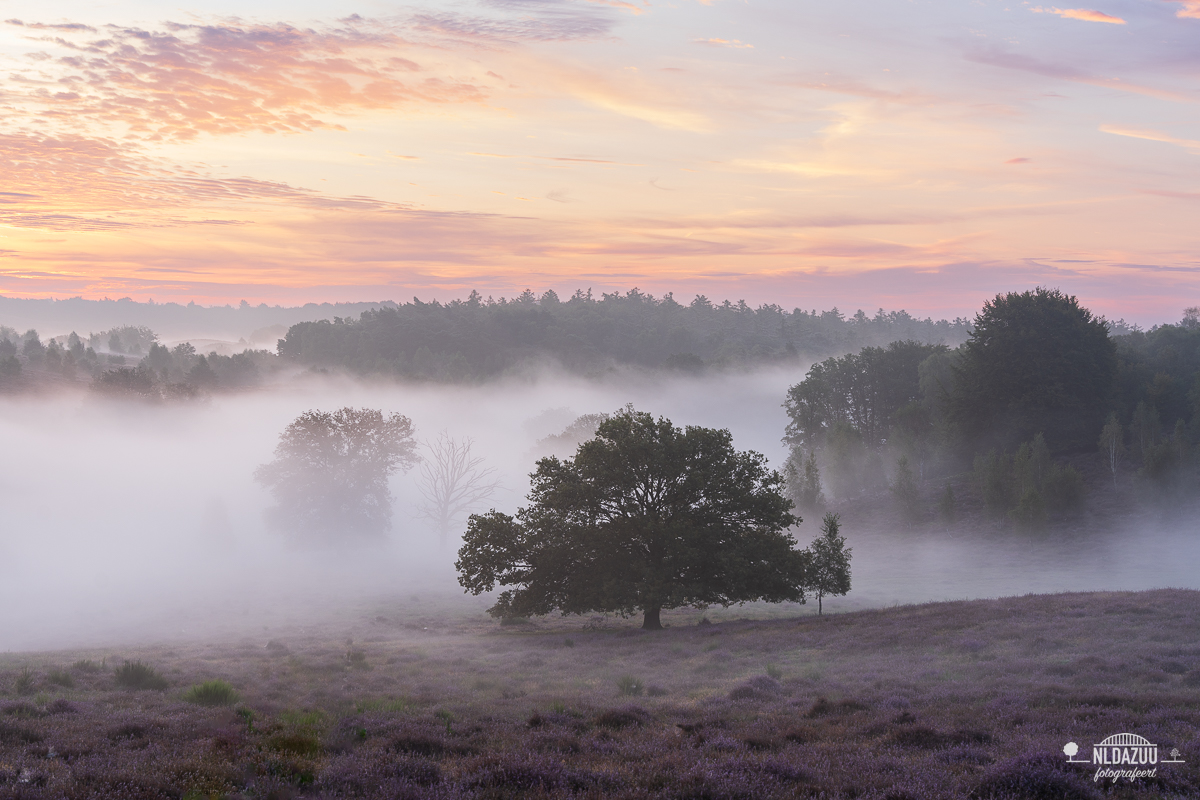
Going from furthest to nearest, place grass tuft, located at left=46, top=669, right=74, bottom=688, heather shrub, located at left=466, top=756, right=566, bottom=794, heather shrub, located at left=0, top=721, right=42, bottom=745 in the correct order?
grass tuft, located at left=46, top=669, right=74, bottom=688 → heather shrub, located at left=0, top=721, right=42, bottom=745 → heather shrub, located at left=466, top=756, right=566, bottom=794

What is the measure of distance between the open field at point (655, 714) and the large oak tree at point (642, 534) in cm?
354

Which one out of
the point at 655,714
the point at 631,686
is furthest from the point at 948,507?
the point at 655,714

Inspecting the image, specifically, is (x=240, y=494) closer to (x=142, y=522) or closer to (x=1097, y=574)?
(x=142, y=522)

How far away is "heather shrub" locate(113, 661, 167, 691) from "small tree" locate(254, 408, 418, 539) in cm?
5829

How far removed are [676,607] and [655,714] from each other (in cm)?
2621

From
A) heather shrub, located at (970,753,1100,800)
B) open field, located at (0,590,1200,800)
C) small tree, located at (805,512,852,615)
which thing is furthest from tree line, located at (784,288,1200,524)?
heather shrub, located at (970,753,1100,800)

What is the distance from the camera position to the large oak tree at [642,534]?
111ft

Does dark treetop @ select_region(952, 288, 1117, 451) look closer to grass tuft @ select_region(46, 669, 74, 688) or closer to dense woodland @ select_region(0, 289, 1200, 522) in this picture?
dense woodland @ select_region(0, 289, 1200, 522)

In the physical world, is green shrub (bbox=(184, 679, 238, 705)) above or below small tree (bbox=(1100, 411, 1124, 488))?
below

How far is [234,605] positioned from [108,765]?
158 ft

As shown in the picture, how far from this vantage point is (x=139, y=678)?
20641 millimetres

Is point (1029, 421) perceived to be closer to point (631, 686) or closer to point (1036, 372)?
point (1036, 372)

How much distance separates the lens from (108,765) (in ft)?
32.3

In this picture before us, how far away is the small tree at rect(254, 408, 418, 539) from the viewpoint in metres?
77.7
